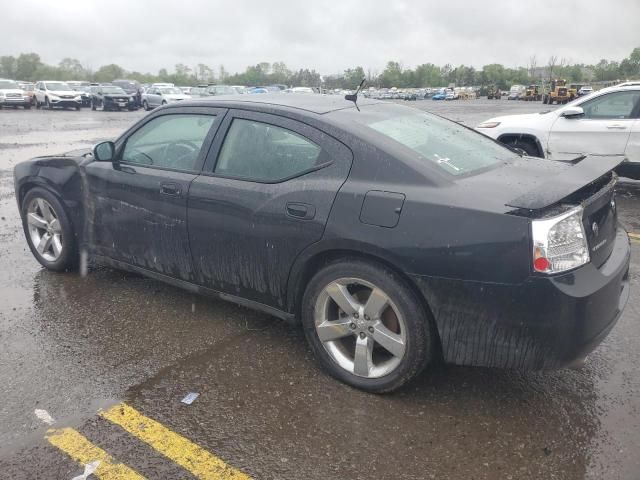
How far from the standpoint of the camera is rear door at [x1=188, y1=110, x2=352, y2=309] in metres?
3.01

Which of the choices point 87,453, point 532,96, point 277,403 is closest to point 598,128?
point 277,403

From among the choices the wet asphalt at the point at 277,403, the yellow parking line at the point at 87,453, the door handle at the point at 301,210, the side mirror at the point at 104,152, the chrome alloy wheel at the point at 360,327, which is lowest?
the yellow parking line at the point at 87,453

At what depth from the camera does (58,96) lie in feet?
108

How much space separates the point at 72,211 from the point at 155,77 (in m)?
166

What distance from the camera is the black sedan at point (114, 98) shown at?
33.0 m

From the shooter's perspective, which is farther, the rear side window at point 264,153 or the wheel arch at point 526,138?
the wheel arch at point 526,138

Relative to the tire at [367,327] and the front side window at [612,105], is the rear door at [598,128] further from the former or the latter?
the tire at [367,327]

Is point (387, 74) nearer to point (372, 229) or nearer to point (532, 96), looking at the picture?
point (532, 96)

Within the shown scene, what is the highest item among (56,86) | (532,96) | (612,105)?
(56,86)

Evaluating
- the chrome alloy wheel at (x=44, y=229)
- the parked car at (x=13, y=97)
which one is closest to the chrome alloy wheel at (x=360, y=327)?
the chrome alloy wheel at (x=44, y=229)

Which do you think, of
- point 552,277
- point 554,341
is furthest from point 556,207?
point 554,341

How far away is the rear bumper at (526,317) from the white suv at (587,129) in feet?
19.1

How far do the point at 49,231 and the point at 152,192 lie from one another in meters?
1.54

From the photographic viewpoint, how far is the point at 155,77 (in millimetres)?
157500
